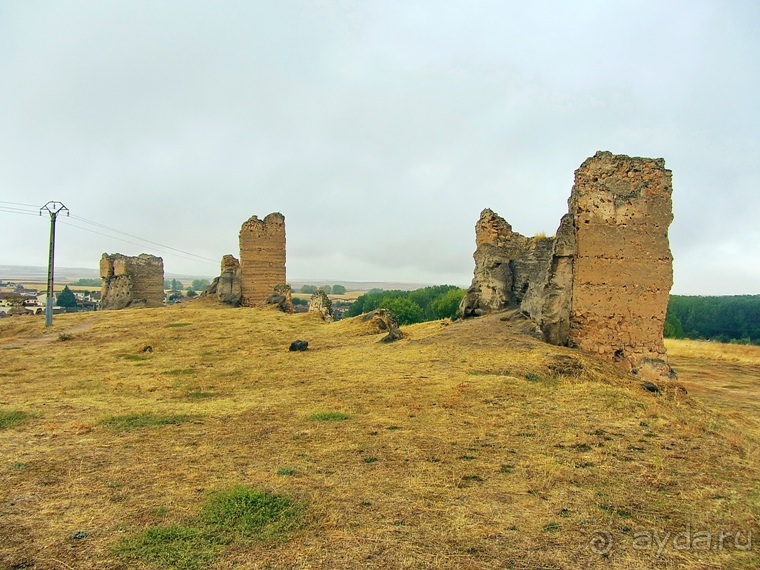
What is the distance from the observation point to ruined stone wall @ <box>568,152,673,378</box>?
35.4 feet

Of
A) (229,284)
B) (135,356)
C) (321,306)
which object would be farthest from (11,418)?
(229,284)

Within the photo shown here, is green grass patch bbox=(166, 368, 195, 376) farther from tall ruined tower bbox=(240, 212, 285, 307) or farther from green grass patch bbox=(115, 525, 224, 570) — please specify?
tall ruined tower bbox=(240, 212, 285, 307)

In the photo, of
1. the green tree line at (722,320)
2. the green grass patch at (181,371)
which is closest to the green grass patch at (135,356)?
the green grass patch at (181,371)

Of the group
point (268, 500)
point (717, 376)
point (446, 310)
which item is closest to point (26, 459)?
point (268, 500)

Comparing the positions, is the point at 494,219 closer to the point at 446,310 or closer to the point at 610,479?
the point at 610,479

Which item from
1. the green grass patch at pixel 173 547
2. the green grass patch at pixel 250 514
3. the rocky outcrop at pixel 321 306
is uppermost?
the rocky outcrop at pixel 321 306

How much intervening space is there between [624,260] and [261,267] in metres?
18.4

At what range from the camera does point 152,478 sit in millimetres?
4602

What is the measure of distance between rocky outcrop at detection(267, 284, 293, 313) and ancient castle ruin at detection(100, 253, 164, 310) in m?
8.84

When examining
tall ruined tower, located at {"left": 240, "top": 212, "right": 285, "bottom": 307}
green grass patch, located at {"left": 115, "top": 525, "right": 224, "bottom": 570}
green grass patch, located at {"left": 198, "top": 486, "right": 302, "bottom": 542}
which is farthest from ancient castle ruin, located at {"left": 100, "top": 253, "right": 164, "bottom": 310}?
green grass patch, located at {"left": 115, "top": 525, "right": 224, "bottom": 570}

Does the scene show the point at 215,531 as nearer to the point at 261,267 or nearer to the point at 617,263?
the point at 617,263

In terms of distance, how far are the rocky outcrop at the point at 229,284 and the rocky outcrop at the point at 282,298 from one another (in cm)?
184

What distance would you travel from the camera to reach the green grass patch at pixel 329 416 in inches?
257

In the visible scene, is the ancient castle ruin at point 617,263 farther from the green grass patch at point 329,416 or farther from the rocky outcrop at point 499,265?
the green grass patch at point 329,416
